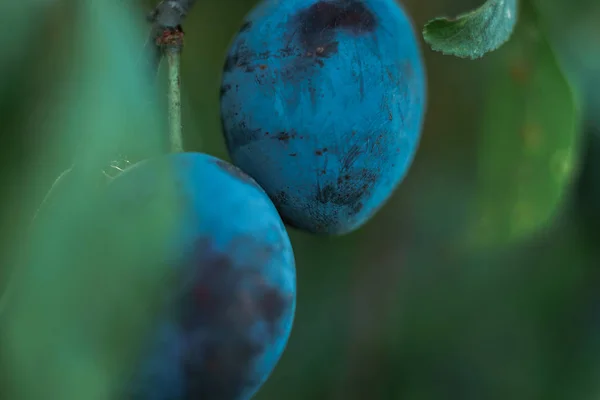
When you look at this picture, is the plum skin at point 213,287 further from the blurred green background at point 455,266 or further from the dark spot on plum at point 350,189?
the blurred green background at point 455,266

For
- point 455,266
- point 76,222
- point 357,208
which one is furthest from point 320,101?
point 455,266

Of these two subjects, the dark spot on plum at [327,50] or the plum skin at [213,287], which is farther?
the dark spot on plum at [327,50]

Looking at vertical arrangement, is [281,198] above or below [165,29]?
below

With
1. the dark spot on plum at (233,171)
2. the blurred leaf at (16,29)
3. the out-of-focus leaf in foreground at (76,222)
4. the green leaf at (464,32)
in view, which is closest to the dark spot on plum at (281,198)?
the dark spot on plum at (233,171)

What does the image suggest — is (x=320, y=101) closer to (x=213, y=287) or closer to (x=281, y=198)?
(x=281, y=198)

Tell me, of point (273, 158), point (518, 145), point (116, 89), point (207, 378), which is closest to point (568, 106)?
point (518, 145)

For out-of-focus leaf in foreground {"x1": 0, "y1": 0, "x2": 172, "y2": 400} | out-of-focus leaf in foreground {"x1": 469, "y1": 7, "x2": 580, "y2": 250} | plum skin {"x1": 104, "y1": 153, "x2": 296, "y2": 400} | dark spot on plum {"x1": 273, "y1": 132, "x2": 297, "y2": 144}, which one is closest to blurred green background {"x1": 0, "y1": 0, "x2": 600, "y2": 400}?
out-of-focus leaf in foreground {"x1": 469, "y1": 7, "x2": 580, "y2": 250}
